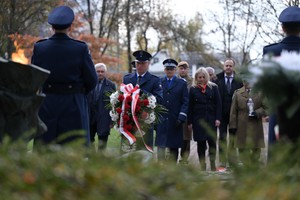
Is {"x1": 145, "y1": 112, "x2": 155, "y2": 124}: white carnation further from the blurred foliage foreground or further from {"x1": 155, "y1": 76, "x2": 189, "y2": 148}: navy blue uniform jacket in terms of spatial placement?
the blurred foliage foreground

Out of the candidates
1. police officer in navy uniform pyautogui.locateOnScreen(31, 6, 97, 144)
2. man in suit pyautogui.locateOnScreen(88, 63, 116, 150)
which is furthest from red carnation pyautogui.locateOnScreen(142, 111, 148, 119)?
police officer in navy uniform pyautogui.locateOnScreen(31, 6, 97, 144)

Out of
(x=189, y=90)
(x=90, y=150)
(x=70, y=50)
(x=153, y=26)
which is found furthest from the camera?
(x=153, y=26)

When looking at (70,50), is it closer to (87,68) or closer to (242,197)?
(87,68)

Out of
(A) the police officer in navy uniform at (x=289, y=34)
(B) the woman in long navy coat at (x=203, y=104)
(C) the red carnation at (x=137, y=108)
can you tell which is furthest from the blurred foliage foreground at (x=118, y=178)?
(B) the woman in long navy coat at (x=203, y=104)

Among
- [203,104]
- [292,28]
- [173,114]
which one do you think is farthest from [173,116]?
[292,28]

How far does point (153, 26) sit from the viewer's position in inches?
1852

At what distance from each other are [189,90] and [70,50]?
18.3 feet

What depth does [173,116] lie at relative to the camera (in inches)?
502

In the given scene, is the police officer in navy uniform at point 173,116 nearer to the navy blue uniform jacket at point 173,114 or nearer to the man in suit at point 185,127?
the navy blue uniform jacket at point 173,114

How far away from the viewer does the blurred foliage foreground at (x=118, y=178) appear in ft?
8.46

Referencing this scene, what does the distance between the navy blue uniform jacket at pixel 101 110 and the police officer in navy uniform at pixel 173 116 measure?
99 cm

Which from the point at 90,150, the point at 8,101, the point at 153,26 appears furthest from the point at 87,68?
the point at 153,26

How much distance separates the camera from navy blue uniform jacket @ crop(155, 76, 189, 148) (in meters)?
12.6

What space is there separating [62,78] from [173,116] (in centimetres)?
535
